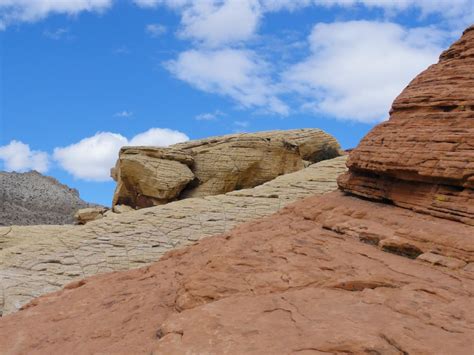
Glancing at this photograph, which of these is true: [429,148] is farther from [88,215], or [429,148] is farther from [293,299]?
[88,215]

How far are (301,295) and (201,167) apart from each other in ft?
68.0

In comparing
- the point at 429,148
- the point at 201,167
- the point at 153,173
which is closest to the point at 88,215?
the point at 153,173

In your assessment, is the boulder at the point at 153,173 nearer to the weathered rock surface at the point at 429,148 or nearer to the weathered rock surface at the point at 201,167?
the weathered rock surface at the point at 201,167

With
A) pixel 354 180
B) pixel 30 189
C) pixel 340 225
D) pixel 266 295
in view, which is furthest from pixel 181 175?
pixel 30 189

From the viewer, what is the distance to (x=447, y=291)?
256 inches

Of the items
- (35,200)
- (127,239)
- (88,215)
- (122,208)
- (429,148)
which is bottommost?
(127,239)

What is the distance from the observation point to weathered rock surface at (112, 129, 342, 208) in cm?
2581

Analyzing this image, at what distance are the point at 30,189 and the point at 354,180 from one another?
140ft

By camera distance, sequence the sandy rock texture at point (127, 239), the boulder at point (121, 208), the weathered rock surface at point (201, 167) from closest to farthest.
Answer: the sandy rock texture at point (127, 239) → the weathered rock surface at point (201, 167) → the boulder at point (121, 208)

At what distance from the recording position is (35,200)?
45875mm

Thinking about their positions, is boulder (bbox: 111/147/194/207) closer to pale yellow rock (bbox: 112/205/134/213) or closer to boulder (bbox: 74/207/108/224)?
pale yellow rock (bbox: 112/205/134/213)

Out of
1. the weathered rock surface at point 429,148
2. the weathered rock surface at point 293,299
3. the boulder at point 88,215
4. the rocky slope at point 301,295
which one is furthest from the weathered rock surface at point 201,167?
the weathered rock surface at point 429,148

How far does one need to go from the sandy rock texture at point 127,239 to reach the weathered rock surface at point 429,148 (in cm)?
671

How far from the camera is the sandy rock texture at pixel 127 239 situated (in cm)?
1453
